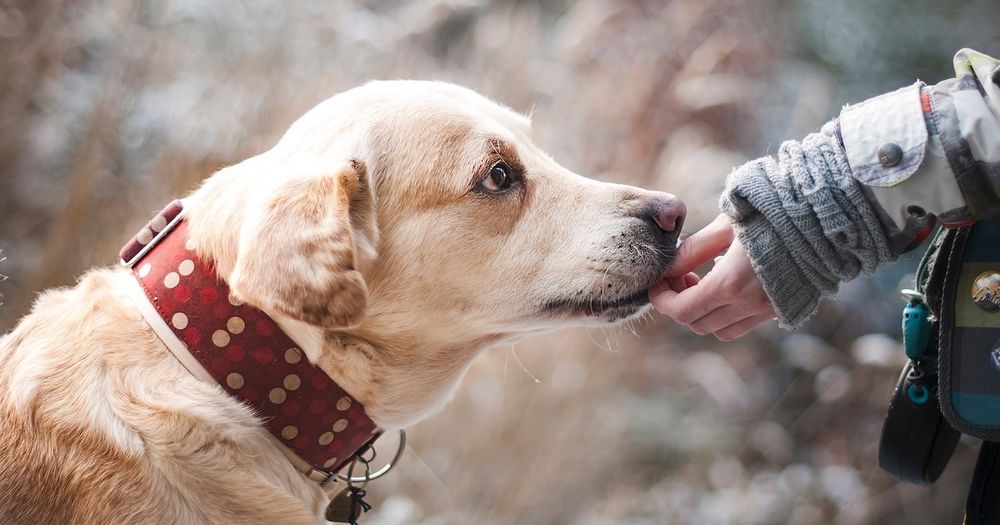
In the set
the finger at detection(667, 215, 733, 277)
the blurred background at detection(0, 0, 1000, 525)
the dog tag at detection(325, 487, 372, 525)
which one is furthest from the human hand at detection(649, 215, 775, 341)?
the blurred background at detection(0, 0, 1000, 525)

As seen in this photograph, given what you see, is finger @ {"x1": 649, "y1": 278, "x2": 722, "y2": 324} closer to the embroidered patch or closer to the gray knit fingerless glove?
the gray knit fingerless glove

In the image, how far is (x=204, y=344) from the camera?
5.53 feet

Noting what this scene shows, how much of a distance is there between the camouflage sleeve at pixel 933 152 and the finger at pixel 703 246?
41 cm

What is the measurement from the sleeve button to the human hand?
1.08 feet

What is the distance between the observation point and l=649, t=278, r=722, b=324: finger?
5.96 feet

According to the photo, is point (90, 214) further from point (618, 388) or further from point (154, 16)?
point (618, 388)

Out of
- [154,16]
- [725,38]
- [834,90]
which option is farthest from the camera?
[834,90]

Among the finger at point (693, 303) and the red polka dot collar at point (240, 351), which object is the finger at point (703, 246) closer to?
the finger at point (693, 303)

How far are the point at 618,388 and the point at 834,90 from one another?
2.06 m

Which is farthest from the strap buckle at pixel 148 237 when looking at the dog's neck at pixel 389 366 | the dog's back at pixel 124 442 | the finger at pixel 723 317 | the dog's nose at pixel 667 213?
the finger at pixel 723 317

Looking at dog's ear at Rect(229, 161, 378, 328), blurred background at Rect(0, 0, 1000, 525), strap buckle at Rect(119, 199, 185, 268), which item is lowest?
blurred background at Rect(0, 0, 1000, 525)

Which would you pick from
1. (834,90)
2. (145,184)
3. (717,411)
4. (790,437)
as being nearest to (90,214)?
(145,184)

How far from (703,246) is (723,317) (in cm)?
21

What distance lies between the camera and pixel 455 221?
1966 millimetres
